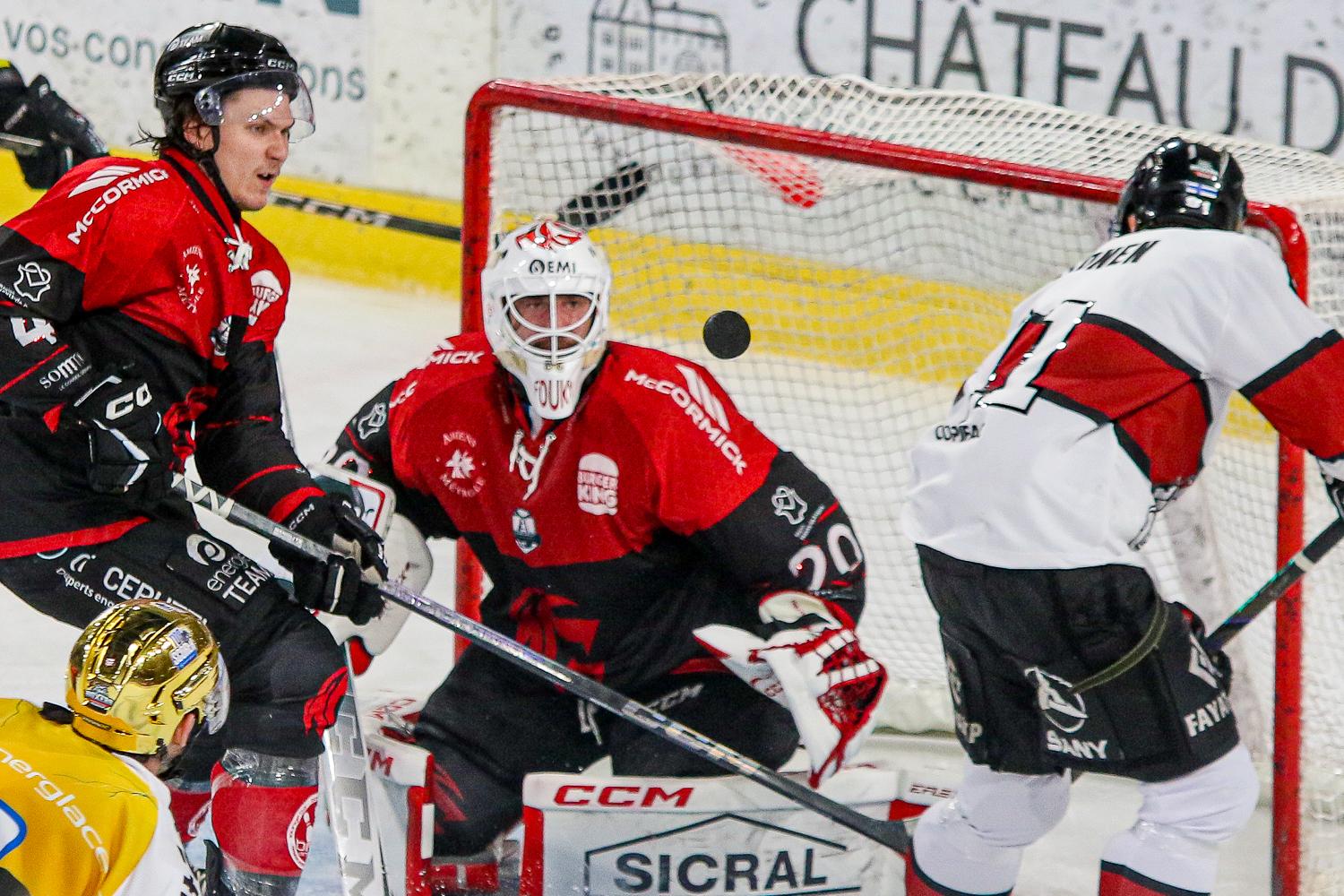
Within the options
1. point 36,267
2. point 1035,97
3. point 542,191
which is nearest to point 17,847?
point 36,267

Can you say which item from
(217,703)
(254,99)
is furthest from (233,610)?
(254,99)

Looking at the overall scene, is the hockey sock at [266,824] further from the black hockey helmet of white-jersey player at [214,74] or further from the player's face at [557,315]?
the black hockey helmet of white-jersey player at [214,74]

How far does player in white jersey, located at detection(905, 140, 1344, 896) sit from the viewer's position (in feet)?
6.96

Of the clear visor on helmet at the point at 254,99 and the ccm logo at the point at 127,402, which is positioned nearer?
the ccm logo at the point at 127,402

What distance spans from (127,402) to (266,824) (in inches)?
23.0

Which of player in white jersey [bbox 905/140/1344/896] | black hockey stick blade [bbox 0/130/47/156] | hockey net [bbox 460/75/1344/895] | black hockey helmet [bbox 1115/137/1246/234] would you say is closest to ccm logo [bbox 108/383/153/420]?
hockey net [bbox 460/75/1344/895]

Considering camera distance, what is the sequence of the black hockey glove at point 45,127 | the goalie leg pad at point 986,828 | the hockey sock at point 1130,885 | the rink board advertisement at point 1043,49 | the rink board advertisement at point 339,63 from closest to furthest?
1. the hockey sock at point 1130,885
2. the goalie leg pad at point 986,828
3. the black hockey glove at point 45,127
4. the rink board advertisement at point 1043,49
5. the rink board advertisement at point 339,63

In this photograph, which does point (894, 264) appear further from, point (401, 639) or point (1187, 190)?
point (1187, 190)

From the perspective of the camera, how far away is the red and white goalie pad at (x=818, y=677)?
2.46 metres

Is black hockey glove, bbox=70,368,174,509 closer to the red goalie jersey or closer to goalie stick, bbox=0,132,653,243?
the red goalie jersey

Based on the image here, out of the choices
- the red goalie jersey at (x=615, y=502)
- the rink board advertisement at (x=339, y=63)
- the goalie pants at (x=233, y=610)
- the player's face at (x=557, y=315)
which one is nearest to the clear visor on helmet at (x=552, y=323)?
the player's face at (x=557, y=315)

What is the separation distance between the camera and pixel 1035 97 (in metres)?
5.01

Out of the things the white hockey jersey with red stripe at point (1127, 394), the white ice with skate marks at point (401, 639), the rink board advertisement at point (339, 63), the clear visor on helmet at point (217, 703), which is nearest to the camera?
the clear visor on helmet at point (217, 703)

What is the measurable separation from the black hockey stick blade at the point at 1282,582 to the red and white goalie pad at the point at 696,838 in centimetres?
50
